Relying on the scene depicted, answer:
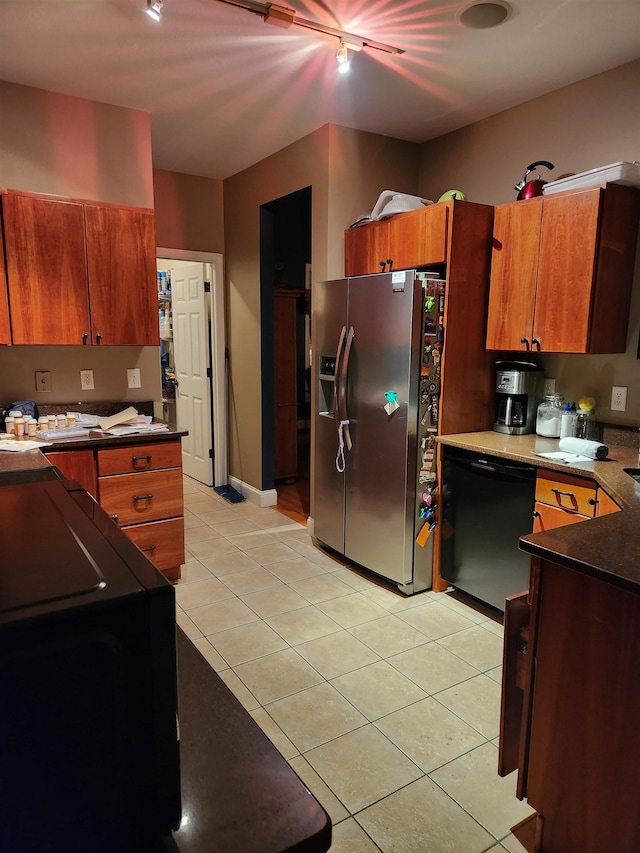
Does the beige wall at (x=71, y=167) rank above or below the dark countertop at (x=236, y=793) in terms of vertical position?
above

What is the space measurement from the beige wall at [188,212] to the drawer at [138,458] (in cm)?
222

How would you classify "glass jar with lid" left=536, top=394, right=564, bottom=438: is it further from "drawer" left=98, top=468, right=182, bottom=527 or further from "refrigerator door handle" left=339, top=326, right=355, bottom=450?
"drawer" left=98, top=468, right=182, bottom=527

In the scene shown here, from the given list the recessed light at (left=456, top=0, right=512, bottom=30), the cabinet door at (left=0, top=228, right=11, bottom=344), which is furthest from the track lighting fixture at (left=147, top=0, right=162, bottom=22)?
the cabinet door at (left=0, top=228, right=11, bottom=344)

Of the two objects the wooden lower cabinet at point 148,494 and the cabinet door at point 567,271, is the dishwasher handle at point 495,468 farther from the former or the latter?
the wooden lower cabinet at point 148,494

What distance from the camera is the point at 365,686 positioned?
7.45ft

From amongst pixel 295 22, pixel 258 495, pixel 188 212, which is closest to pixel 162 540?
pixel 258 495

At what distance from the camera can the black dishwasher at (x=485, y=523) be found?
261 cm

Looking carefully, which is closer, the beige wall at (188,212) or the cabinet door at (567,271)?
the cabinet door at (567,271)

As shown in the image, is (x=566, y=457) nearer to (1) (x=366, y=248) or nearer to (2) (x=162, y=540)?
(1) (x=366, y=248)

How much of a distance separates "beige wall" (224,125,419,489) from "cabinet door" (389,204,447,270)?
1.66 feet

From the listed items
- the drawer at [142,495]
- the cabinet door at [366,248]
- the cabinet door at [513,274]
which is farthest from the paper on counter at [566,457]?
the drawer at [142,495]

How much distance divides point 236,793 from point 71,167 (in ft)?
10.9

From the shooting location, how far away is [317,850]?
24.9 inches

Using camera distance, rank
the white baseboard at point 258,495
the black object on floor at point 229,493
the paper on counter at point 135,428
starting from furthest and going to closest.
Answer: the black object on floor at point 229,493
the white baseboard at point 258,495
the paper on counter at point 135,428
